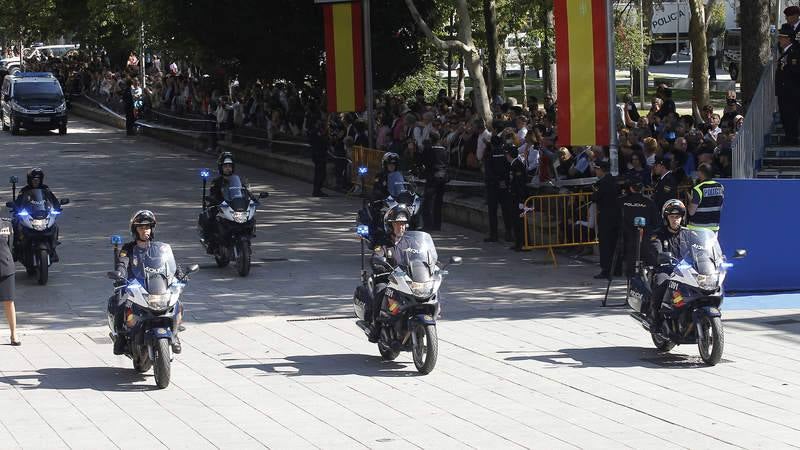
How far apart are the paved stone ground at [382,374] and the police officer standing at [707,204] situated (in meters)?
1.07

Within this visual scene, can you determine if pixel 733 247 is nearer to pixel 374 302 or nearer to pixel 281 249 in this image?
pixel 374 302

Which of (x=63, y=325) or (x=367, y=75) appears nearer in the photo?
(x=63, y=325)

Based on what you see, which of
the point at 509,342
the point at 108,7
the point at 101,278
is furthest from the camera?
the point at 108,7

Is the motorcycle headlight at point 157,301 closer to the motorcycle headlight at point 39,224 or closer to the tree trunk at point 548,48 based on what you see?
the motorcycle headlight at point 39,224

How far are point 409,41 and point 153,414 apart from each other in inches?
991

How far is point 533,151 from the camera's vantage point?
22.0 metres

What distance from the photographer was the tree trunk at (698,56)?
33812 millimetres

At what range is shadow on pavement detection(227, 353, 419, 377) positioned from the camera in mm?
13242

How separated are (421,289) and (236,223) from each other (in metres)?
7.21

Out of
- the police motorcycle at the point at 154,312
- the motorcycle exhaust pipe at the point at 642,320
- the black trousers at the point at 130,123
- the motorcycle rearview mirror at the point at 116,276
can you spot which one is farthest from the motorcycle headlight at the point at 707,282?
the black trousers at the point at 130,123

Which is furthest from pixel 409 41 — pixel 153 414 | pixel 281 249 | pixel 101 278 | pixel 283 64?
pixel 153 414

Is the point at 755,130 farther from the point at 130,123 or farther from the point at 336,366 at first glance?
the point at 130,123

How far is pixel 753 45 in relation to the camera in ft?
82.1

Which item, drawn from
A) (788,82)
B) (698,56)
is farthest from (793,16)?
(698,56)
